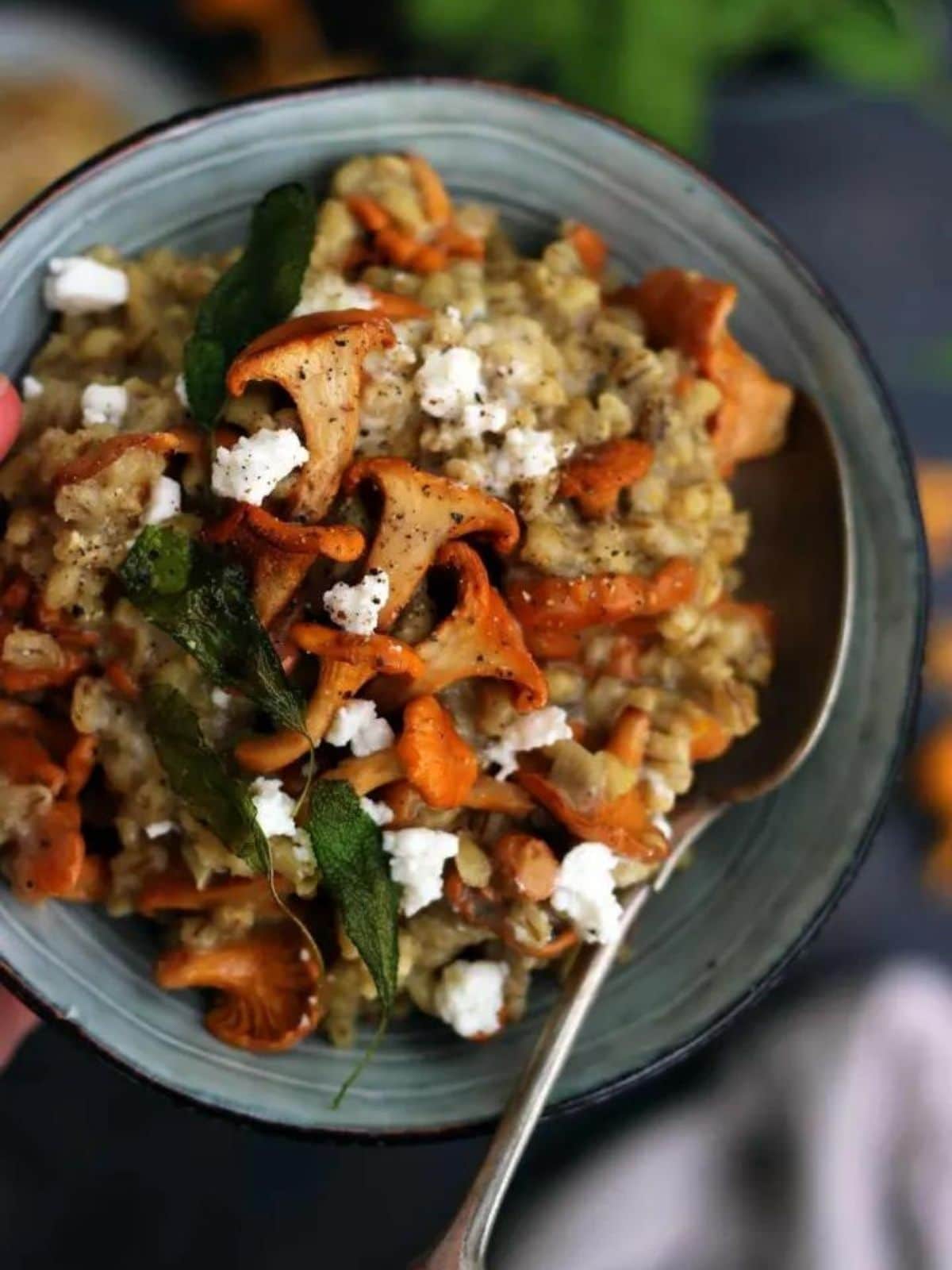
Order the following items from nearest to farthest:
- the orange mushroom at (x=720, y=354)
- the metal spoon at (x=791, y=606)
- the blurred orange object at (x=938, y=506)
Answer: the orange mushroom at (x=720, y=354) → the metal spoon at (x=791, y=606) → the blurred orange object at (x=938, y=506)

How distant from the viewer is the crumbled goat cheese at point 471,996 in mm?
2086

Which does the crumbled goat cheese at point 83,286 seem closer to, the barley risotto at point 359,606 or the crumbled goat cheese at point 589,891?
the barley risotto at point 359,606

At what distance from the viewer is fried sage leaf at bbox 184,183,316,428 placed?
196 centimetres

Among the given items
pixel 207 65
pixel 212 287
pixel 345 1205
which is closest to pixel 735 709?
pixel 212 287

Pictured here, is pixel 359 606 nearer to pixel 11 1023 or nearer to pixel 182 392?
pixel 182 392

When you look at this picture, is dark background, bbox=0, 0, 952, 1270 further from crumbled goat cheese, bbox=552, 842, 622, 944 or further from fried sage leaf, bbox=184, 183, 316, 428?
fried sage leaf, bbox=184, 183, 316, 428

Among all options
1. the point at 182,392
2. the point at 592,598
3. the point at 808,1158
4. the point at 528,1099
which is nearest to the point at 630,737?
the point at 592,598

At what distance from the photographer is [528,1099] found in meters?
2.08

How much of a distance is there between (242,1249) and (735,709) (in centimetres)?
170

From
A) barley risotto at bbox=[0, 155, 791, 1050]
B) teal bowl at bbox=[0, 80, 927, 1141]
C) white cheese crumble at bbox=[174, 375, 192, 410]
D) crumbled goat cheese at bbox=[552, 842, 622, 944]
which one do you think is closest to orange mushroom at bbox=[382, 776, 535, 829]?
barley risotto at bbox=[0, 155, 791, 1050]

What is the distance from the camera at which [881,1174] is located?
324 cm

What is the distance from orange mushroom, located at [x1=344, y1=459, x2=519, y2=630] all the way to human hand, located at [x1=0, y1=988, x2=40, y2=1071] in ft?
3.48

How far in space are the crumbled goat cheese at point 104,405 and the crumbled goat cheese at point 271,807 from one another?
0.54m

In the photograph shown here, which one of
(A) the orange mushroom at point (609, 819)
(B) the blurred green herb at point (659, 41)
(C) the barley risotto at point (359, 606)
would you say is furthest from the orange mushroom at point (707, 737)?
(B) the blurred green herb at point (659, 41)
